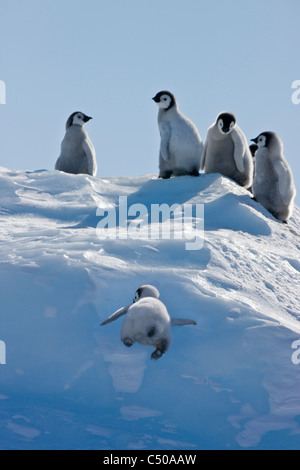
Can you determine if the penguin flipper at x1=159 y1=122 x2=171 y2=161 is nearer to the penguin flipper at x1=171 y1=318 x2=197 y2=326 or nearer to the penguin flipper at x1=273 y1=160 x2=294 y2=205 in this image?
the penguin flipper at x1=273 y1=160 x2=294 y2=205

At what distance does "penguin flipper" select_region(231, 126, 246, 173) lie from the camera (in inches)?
332

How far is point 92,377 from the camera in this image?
4.02 m

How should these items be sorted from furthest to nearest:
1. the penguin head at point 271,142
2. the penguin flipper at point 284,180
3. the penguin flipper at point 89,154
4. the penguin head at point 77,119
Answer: the penguin head at point 77,119
the penguin flipper at point 89,154
the penguin head at point 271,142
the penguin flipper at point 284,180

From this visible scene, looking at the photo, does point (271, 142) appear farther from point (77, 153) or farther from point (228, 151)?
point (77, 153)

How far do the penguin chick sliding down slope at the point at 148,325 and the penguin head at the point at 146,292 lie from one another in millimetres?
115

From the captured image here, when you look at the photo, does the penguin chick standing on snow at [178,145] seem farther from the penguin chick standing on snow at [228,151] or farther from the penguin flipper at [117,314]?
the penguin flipper at [117,314]

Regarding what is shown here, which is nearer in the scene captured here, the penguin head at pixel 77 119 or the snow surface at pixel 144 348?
the snow surface at pixel 144 348

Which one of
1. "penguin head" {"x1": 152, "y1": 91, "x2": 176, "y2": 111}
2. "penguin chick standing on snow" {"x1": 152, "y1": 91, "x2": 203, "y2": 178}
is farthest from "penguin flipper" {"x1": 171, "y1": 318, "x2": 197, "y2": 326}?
"penguin head" {"x1": 152, "y1": 91, "x2": 176, "y2": 111}

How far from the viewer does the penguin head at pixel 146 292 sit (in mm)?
4426

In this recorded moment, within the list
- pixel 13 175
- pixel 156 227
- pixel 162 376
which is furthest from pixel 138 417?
pixel 13 175

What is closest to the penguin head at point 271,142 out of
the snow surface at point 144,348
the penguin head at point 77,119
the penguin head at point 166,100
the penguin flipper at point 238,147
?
the penguin flipper at point 238,147

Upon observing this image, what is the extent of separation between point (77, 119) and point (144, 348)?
6451mm

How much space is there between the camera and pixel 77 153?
9914mm

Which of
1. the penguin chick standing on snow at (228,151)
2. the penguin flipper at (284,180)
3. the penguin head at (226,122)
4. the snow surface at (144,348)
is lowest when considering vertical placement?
the snow surface at (144,348)
